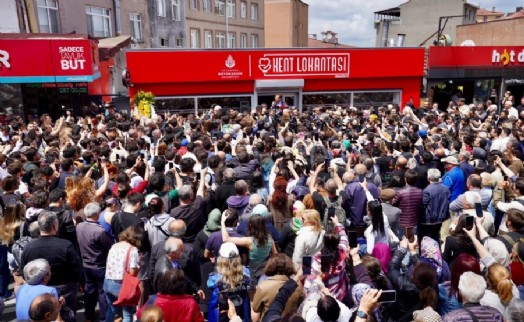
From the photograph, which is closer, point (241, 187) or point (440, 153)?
point (241, 187)

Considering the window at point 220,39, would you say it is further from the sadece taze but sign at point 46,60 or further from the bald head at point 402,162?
the bald head at point 402,162

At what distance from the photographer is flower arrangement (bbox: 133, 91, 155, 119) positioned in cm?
1786

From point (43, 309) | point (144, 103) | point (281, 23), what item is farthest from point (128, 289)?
point (281, 23)

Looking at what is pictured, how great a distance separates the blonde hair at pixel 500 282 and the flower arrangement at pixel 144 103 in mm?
15429

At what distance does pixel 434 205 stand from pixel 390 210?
117 centimetres

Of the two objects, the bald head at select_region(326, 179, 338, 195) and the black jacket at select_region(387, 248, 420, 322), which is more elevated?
the bald head at select_region(326, 179, 338, 195)

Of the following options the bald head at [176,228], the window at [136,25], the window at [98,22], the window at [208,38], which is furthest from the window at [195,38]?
the bald head at [176,228]

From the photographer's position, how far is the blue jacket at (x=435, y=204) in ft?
22.2

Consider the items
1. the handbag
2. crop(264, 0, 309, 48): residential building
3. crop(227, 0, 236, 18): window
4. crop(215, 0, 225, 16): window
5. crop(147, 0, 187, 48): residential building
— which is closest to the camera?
the handbag

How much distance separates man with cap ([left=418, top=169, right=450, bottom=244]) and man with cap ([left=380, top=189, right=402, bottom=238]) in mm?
843

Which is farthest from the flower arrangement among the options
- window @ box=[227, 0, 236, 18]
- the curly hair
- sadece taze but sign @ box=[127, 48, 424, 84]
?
window @ box=[227, 0, 236, 18]

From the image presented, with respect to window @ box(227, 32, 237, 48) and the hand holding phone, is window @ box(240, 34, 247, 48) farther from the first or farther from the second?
the hand holding phone

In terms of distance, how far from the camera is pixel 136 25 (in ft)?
91.1

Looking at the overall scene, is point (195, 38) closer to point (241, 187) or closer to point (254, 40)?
point (254, 40)
